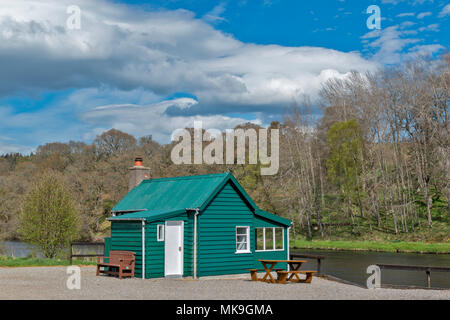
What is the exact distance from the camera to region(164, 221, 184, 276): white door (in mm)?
19969

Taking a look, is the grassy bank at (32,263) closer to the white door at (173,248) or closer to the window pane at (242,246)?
the white door at (173,248)

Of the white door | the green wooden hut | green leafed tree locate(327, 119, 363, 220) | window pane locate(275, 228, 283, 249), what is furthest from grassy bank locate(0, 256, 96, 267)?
green leafed tree locate(327, 119, 363, 220)

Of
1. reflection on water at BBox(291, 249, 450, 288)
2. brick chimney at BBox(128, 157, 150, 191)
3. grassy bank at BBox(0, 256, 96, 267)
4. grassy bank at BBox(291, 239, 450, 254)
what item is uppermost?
brick chimney at BBox(128, 157, 150, 191)

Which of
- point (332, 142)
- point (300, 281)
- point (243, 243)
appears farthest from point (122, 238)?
point (332, 142)

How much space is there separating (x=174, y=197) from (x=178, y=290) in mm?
6047

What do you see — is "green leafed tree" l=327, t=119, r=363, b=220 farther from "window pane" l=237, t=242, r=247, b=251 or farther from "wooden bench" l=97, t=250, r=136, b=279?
"wooden bench" l=97, t=250, r=136, b=279

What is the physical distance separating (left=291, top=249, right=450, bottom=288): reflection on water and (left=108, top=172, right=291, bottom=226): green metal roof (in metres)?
5.63

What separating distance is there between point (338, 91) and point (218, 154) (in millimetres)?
14147

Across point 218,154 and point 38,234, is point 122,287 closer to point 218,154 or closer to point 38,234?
point 38,234

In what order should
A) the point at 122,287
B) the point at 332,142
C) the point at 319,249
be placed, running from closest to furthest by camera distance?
the point at 122,287, the point at 319,249, the point at 332,142

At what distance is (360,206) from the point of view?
5162 cm

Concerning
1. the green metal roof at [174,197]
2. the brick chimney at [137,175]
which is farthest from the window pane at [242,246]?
the brick chimney at [137,175]

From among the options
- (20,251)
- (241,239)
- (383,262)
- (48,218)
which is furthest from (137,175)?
(20,251)

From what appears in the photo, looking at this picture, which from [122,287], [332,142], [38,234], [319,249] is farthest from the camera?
[332,142]
